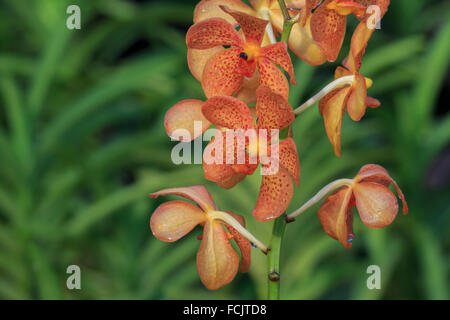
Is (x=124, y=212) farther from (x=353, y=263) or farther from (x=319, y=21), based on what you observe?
(x=319, y=21)

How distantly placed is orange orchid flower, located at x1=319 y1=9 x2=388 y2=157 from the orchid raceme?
4 cm

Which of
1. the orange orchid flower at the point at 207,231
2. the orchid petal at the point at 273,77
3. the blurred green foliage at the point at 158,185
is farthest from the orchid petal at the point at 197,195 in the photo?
the blurred green foliage at the point at 158,185

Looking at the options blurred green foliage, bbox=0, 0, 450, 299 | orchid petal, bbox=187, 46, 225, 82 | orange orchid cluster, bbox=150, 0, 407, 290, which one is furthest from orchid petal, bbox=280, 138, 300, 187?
blurred green foliage, bbox=0, 0, 450, 299

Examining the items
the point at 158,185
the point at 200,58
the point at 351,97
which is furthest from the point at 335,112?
the point at 158,185

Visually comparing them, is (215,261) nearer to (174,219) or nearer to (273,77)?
(174,219)

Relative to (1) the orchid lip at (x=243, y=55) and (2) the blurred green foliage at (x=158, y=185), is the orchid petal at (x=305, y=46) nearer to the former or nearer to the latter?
(1) the orchid lip at (x=243, y=55)

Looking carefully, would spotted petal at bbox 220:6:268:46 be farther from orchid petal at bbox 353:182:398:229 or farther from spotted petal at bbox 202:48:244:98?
orchid petal at bbox 353:182:398:229

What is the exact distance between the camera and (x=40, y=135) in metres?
1.38

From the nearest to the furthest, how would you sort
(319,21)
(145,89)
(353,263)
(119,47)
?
(319,21)
(353,263)
(145,89)
(119,47)

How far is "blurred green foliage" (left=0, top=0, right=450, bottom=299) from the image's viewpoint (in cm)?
126

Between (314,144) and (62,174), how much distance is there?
0.63m

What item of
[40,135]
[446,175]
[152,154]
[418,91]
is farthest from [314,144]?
[446,175]

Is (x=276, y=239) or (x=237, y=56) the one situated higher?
(x=237, y=56)

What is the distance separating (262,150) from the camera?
1.44ft
